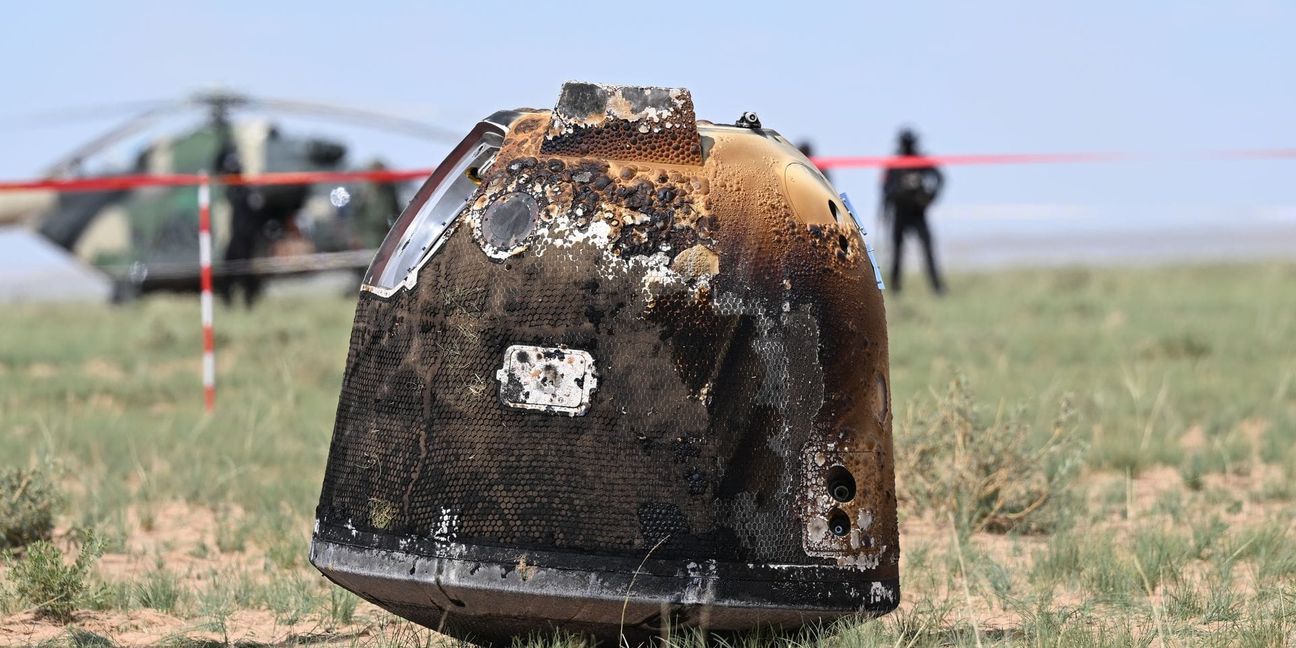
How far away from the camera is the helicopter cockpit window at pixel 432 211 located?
13.0 ft

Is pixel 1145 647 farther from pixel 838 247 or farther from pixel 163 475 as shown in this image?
pixel 163 475

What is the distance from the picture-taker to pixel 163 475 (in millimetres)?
8117

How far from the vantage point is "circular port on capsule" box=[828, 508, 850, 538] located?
389 centimetres

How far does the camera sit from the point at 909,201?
787 inches

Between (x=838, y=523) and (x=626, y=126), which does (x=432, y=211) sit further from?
(x=838, y=523)

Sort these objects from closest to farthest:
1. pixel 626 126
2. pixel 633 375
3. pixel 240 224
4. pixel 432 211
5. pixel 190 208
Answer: pixel 633 375 < pixel 626 126 < pixel 432 211 < pixel 240 224 < pixel 190 208

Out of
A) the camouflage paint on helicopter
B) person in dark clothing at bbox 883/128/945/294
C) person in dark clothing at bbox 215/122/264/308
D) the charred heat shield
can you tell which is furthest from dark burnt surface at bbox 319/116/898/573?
the camouflage paint on helicopter

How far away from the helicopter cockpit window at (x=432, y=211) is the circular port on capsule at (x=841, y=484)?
1039 millimetres

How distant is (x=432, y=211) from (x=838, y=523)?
3.89 feet

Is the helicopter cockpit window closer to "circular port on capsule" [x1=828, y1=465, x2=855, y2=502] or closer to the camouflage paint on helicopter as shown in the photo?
"circular port on capsule" [x1=828, y1=465, x2=855, y2=502]

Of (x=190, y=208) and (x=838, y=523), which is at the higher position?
(x=838, y=523)

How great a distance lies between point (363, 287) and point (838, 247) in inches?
44.9

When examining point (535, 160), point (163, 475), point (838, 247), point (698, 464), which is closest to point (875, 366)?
point (838, 247)

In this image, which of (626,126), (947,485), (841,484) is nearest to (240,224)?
(947,485)
